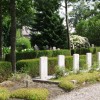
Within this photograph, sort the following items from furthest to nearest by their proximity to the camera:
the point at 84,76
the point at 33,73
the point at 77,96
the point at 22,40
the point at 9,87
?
the point at 22,40, the point at 33,73, the point at 84,76, the point at 9,87, the point at 77,96

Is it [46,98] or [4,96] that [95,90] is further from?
[4,96]

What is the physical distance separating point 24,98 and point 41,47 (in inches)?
1266

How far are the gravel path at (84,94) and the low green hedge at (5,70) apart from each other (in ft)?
10.9

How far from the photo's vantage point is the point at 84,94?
12.3 metres

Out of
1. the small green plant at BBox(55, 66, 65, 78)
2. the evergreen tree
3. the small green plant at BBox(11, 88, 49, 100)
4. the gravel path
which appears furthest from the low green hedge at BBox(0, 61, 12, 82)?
the evergreen tree

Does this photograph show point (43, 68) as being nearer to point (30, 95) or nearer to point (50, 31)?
point (30, 95)

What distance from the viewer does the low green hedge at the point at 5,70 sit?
15.0 metres

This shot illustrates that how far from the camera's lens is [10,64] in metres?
15.6

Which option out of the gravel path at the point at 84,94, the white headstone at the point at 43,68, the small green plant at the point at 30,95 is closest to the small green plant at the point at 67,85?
the gravel path at the point at 84,94

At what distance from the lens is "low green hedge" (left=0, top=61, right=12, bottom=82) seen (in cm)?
1502

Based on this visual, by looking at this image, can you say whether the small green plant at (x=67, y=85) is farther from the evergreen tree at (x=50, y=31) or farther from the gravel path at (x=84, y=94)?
the evergreen tree at (x=50, y=31)

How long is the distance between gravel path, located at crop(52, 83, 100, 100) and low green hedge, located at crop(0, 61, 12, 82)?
3.33 meters

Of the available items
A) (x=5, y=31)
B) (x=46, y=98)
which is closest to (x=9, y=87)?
(x=46, y=98)

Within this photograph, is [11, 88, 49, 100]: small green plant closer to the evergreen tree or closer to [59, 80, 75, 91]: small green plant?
[59, 80, 75, 91]: small green plant
